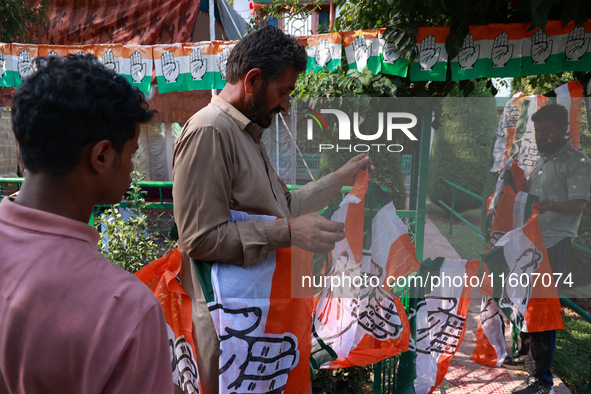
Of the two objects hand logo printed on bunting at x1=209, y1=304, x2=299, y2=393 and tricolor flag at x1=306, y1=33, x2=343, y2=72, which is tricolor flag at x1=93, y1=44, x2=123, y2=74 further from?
hand logo printed on bunting at x1=209, y1=304, x2=299, y2=393

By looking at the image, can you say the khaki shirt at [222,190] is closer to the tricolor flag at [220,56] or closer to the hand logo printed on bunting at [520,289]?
the hand logo printed on bunting at [520,289]

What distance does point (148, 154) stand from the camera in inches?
411

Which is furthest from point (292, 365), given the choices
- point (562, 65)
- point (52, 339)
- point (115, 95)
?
→ point (562, 65)

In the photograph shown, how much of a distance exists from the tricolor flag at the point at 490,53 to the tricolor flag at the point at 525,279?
1.02 m

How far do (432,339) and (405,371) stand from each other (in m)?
0.24

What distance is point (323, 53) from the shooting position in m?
3.70

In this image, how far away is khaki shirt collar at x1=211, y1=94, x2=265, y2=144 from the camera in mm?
1636

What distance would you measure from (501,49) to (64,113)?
273 cm

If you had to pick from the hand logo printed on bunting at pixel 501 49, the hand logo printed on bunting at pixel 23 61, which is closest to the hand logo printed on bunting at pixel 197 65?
the hand logo printed on bunting at pixel 23 61

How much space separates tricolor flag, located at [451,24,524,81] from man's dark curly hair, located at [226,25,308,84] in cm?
154

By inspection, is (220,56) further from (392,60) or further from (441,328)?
(441,328)

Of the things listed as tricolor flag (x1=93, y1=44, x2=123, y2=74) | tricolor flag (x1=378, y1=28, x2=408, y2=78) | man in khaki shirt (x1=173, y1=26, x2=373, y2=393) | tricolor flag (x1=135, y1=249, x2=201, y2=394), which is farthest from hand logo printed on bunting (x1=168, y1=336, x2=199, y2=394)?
tricolor flag (x1=93, y1=44, x2=123, y2=74)

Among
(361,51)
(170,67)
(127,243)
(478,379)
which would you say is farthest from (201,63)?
(478,379)

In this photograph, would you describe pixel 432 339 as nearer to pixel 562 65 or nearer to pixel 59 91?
pixel 562 65
